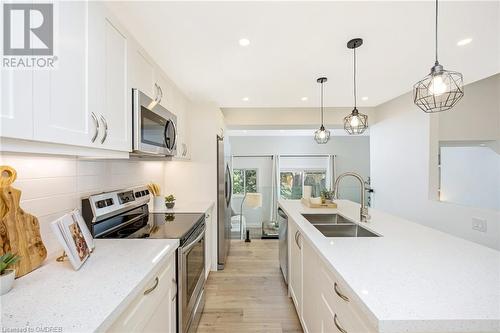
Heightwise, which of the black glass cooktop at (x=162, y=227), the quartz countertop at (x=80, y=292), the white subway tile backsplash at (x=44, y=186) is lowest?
the black glass cooktop at (x=162, y=227)

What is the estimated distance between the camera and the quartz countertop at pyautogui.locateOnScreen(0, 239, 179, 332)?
0.67 metres

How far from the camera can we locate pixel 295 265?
6.78ft

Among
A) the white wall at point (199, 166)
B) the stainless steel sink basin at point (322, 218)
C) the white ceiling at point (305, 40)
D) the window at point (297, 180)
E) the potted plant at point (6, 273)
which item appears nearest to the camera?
the potted plant at point (6, 273)

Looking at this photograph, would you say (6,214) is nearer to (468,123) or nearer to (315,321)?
(315,321)

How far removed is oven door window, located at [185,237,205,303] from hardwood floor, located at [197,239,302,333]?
47cm

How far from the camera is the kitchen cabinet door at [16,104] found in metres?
0.70

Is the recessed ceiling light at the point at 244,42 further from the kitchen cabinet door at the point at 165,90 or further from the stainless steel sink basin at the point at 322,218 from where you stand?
the stainless steel sink basin at the point at 322,218

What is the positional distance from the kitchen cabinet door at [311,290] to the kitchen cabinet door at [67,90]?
4.75 ft

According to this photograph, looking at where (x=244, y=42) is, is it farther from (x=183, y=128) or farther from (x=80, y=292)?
(x=80, y=292)

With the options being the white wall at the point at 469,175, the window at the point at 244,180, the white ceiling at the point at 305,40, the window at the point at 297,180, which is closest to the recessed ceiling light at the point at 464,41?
the white ceiling at the point at 305,40

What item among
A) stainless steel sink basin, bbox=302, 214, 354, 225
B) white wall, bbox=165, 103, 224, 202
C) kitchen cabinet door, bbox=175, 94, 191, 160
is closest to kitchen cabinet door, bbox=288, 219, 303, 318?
stainless steel sink basin, bbox=302, 214, 354, 225

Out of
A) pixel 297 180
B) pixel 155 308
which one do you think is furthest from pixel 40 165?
pixel 297 180

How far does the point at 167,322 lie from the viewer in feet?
4.24

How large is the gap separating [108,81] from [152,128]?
502 mm
